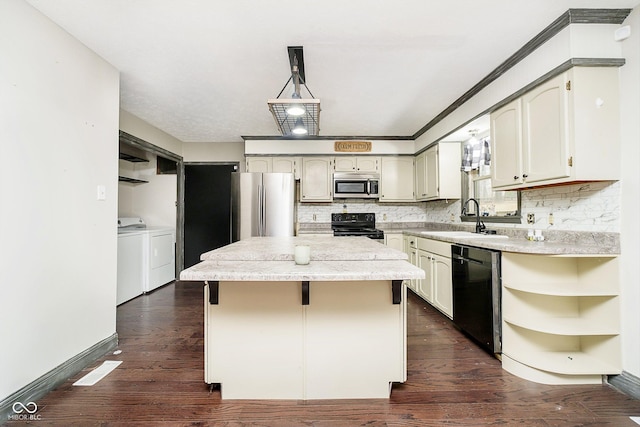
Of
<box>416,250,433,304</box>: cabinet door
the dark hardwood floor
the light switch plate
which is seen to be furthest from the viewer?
<box>416,250,433,304</box>: cabinet door

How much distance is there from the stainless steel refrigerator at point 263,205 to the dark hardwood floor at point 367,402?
1.96 meters

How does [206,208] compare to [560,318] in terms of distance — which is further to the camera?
[206,208]

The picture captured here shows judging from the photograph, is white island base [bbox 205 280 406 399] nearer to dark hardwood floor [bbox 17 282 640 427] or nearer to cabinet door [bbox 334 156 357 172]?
dark hardwood floor [bbox 17 282 640 427]

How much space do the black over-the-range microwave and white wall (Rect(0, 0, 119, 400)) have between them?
2.86 m

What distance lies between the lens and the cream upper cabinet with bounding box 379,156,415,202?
177 inches

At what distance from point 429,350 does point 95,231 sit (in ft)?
9.15

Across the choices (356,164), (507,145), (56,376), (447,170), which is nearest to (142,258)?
(56,376)

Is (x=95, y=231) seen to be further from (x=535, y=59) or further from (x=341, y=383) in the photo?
(x=535, y=59)

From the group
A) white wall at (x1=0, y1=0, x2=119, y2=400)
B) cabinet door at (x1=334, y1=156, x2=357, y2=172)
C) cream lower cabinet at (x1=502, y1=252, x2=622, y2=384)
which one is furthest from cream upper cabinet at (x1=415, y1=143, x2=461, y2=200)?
white wall at (x1=0, y1=0, x2=119, y2=400)

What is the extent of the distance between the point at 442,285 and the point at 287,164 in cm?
280

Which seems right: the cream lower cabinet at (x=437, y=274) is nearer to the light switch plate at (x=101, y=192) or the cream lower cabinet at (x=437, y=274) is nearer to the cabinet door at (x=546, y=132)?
the cabinet door at (x=546, y=132)

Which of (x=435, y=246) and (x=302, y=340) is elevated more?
(x=435, y=246)

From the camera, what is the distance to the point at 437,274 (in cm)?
305

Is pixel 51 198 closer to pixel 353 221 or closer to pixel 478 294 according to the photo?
pixel 478 294
